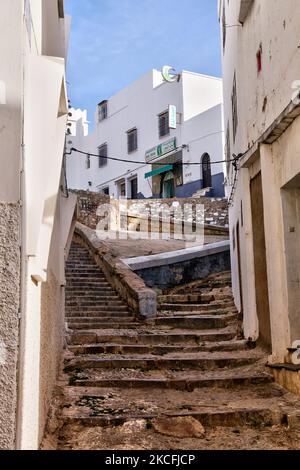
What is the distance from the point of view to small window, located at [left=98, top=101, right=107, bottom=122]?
121ft

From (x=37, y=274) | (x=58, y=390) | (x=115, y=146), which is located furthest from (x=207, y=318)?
(x=115, y=146)

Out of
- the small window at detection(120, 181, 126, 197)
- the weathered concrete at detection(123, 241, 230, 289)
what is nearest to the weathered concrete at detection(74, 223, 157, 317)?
the weathered concrete at detection(123, 241, 230, 289)

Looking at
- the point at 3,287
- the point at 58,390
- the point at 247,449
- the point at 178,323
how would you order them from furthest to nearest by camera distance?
the point at 178,323
the point at 58,390
the point at 247,449
the point at 3,287

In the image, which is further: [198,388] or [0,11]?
[198,388]

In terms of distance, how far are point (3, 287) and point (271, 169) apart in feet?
15.0

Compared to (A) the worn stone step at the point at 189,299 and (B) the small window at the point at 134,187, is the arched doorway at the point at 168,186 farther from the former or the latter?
(A) the worn stone step at the point at 189,299

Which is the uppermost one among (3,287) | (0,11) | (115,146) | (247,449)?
(115,146)

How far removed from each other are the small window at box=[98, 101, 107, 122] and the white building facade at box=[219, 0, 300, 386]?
97.2 feet

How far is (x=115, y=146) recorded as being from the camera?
35.6 meters

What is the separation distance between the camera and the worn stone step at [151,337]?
8172 millimetres

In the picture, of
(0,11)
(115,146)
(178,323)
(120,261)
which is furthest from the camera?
(115,146)

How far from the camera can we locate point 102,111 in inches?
1465

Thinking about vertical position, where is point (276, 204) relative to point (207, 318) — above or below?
above
